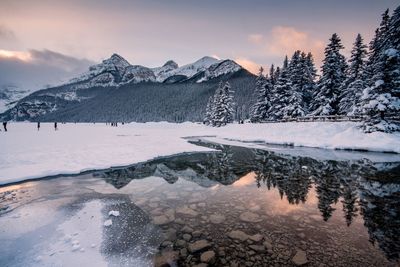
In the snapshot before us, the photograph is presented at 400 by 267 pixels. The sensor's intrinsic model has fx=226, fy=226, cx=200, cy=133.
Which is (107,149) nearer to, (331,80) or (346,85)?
(331,80)

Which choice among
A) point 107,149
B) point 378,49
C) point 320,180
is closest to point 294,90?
point 378,49

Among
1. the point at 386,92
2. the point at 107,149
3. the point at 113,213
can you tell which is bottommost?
the point at 113,213

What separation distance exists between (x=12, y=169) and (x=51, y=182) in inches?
120

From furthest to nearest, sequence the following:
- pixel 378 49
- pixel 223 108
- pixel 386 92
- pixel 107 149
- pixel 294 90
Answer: pixel 223 108 → pixel 294 90 → pixel 378 49 → pixel 386 92 → pixel 107 149

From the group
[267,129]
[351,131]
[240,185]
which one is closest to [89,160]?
[240,185]

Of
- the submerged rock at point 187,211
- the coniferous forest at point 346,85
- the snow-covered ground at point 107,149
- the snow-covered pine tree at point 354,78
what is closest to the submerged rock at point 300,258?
the submerged rock at point 187,211

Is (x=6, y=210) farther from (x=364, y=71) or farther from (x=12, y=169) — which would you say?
(x=364, y=71)

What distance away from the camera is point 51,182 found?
1123 centimetres

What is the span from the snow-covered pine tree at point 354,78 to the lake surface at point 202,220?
81.4 feet

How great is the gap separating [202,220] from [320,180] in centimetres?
800

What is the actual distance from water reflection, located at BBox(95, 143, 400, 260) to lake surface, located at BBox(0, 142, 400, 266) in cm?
5

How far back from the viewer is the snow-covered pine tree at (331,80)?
1389 inches

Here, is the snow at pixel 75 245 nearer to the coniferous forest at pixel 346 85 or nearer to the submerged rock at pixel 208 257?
the submerged rock at pixel 208 257

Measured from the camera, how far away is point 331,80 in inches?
1387
